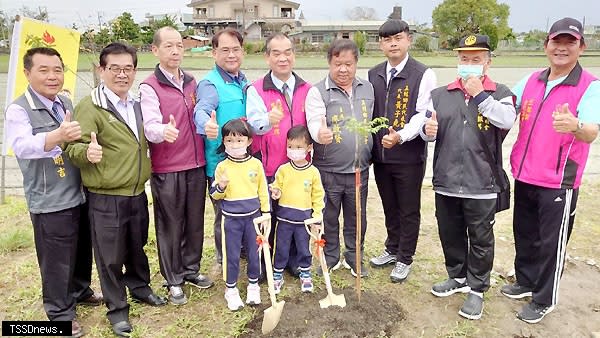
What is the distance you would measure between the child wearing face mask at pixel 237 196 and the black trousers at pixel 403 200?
125 centimetres

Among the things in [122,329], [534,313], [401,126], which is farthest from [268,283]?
[534,313]

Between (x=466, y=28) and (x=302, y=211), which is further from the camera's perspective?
(x=466, y=28)

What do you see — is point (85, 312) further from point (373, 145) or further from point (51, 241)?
point (373, 145)

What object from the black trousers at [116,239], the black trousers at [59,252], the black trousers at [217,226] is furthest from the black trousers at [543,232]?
the black trousers at [59,252]

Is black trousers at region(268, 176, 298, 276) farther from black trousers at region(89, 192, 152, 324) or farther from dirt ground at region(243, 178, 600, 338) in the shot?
black trousers at region(89, 192, 152, 324)

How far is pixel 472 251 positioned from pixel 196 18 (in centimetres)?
6373

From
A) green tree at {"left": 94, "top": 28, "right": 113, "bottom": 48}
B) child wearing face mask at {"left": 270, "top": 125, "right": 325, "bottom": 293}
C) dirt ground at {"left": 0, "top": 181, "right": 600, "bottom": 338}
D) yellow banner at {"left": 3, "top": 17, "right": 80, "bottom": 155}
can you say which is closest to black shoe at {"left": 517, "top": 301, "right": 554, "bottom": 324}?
dirt ground at {"left": 0, "top": 181, "right": 600, "bottom": 338}

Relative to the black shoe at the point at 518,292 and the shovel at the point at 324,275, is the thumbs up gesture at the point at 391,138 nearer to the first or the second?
the shovel at the point at 324,275

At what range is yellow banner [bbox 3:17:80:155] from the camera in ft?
15.0

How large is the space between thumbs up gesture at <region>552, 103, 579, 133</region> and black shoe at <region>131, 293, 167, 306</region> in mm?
3568

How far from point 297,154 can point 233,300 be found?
4.69ft

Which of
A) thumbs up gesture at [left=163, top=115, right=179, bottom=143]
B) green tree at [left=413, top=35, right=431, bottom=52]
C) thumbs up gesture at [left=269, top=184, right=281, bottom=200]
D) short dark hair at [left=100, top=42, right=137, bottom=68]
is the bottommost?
thumbs up gesture at [left=269, top=184, right=281, bottom=200]

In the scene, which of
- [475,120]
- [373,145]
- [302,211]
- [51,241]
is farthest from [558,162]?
[51,241]

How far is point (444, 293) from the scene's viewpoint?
437 centimetres
